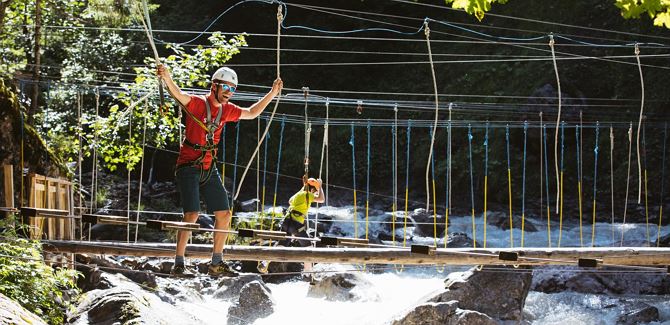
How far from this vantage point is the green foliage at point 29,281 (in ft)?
22.1

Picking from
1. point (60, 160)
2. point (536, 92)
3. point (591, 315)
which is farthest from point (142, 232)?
point (536, 92)

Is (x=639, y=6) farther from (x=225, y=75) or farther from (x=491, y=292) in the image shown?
(x=491, y=292)

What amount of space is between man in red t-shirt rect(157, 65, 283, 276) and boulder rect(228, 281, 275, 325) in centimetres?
500

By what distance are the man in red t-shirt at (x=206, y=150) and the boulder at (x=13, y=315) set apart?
94cm

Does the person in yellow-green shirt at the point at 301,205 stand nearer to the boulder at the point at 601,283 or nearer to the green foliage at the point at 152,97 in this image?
the green foliage at the point at 152,97

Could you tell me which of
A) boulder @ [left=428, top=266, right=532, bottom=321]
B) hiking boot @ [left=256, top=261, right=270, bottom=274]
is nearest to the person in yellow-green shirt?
hiking boot @ [left=256, top=261, right=270, bottom=274]

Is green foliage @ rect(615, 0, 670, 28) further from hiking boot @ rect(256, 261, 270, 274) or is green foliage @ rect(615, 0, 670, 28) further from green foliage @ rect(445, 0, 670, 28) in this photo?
hiking boot @ rect(256, 261, 270, 274)

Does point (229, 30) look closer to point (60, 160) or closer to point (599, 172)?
point (599, 172)

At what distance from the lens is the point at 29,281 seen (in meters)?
6.98

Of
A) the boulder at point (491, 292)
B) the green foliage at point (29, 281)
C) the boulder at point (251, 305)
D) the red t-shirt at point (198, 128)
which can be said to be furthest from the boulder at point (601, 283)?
the red t-shirt at point (198, 128)

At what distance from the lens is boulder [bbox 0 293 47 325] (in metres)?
5.16

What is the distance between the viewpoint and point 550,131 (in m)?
18.2

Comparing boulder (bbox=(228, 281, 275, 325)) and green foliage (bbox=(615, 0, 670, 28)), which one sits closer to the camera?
green foliage (bbox=(615, 0, 670, 28))

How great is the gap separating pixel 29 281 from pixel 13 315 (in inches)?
67.8
